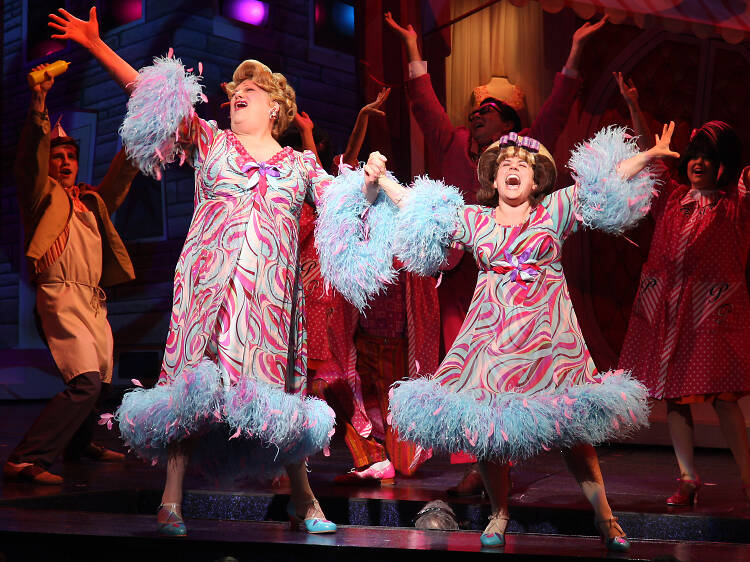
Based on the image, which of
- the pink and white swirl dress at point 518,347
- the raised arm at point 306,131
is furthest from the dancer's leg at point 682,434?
the raised arm at point 306,131

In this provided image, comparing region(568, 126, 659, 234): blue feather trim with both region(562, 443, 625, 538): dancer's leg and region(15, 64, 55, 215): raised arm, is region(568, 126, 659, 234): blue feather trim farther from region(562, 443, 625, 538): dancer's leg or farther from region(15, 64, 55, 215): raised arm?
region(15, 64, 55, 215): raised arm

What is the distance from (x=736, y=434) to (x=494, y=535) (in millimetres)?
1416

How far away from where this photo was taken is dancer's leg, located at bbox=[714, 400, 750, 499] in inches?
140

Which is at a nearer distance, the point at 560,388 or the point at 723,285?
the point at 560,388

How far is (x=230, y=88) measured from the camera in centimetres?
314

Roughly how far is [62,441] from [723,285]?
2978mm

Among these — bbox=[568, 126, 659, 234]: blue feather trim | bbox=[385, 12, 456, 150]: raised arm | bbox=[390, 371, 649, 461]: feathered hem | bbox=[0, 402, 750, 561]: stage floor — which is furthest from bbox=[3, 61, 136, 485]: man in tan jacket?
bbox=[568, 126, 659, 234]: blue feather trim

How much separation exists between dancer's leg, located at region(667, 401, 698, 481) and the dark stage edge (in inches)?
33.9

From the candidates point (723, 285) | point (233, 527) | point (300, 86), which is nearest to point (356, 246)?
point (233, 527)

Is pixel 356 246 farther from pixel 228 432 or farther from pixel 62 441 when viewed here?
pixel 62 441

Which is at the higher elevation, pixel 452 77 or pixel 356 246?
pixel 452 77

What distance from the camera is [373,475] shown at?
411cm

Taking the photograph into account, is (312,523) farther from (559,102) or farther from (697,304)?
(559,102)

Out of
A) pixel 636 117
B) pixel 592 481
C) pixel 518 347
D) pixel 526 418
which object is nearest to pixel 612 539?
pixel 592 481
